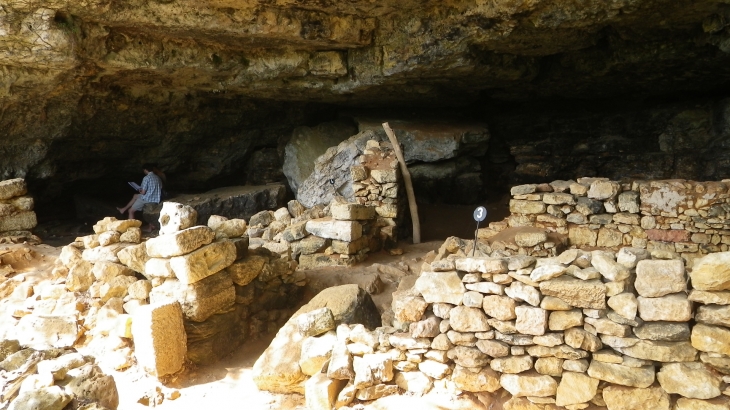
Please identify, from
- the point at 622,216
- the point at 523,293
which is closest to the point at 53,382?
the point at 523,293

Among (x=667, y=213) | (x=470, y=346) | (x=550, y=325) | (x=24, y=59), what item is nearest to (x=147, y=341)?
(x=470, y=346)

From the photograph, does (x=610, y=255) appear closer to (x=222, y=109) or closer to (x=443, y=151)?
(x=443, y=151)

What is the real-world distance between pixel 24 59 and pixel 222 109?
15.1ft

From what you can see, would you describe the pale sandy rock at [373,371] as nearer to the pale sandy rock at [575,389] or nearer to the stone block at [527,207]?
the pale sandy rock at [575,389]

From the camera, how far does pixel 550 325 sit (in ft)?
11.1

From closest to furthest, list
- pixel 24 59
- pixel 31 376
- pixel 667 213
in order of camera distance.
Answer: pixel 31 376, pixel 667 213, pixel 24 59

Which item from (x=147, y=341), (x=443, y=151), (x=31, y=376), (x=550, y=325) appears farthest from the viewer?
(x=443, y=151)

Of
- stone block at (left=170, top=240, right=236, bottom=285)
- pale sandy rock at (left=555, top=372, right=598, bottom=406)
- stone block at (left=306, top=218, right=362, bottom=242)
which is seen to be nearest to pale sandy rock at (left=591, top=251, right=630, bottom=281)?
pale sandy rock at (left=555, top=372, right=598, bottom=406)

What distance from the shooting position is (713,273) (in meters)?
2.99

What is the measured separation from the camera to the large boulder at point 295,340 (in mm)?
4250

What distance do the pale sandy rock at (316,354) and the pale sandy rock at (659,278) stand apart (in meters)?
2.36

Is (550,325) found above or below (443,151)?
below

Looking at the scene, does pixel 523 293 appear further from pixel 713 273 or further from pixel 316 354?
pixel 316 354

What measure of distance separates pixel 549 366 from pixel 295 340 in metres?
2.17
